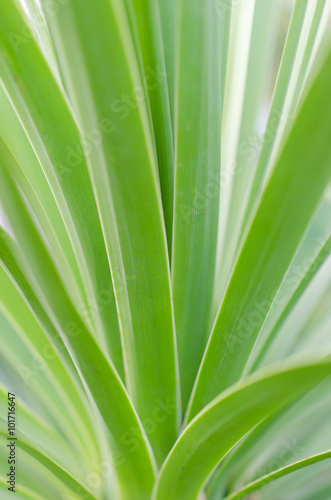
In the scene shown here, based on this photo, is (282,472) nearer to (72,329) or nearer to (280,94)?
(72,329)

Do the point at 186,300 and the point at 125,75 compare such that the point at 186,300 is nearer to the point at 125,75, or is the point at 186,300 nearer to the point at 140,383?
the point at 140,383

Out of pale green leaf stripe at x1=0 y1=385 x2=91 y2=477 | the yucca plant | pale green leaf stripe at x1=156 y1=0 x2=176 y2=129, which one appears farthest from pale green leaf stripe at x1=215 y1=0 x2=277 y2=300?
pale green leaf stripe at x1=0 y1=385 x2=91 y2=477

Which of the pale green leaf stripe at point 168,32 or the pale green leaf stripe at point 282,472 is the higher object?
the pale green leaf stripe at point 168,32

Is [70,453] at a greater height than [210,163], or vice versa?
[210,163]

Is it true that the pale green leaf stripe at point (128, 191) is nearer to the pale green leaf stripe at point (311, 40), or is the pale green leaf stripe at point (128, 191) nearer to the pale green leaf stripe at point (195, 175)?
the pale green leaf stripe at point (195, 175)

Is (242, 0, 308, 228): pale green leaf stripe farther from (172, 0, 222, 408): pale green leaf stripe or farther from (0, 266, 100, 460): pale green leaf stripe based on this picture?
(0, 266, 100, 460): pale green leaf stripe

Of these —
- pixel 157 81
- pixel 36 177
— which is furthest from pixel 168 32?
pixel 36 177

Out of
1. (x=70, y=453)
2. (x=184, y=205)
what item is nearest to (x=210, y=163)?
(x=184, y=205)

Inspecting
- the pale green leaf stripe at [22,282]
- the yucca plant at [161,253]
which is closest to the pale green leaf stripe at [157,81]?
the yucca plant at [161,253]
